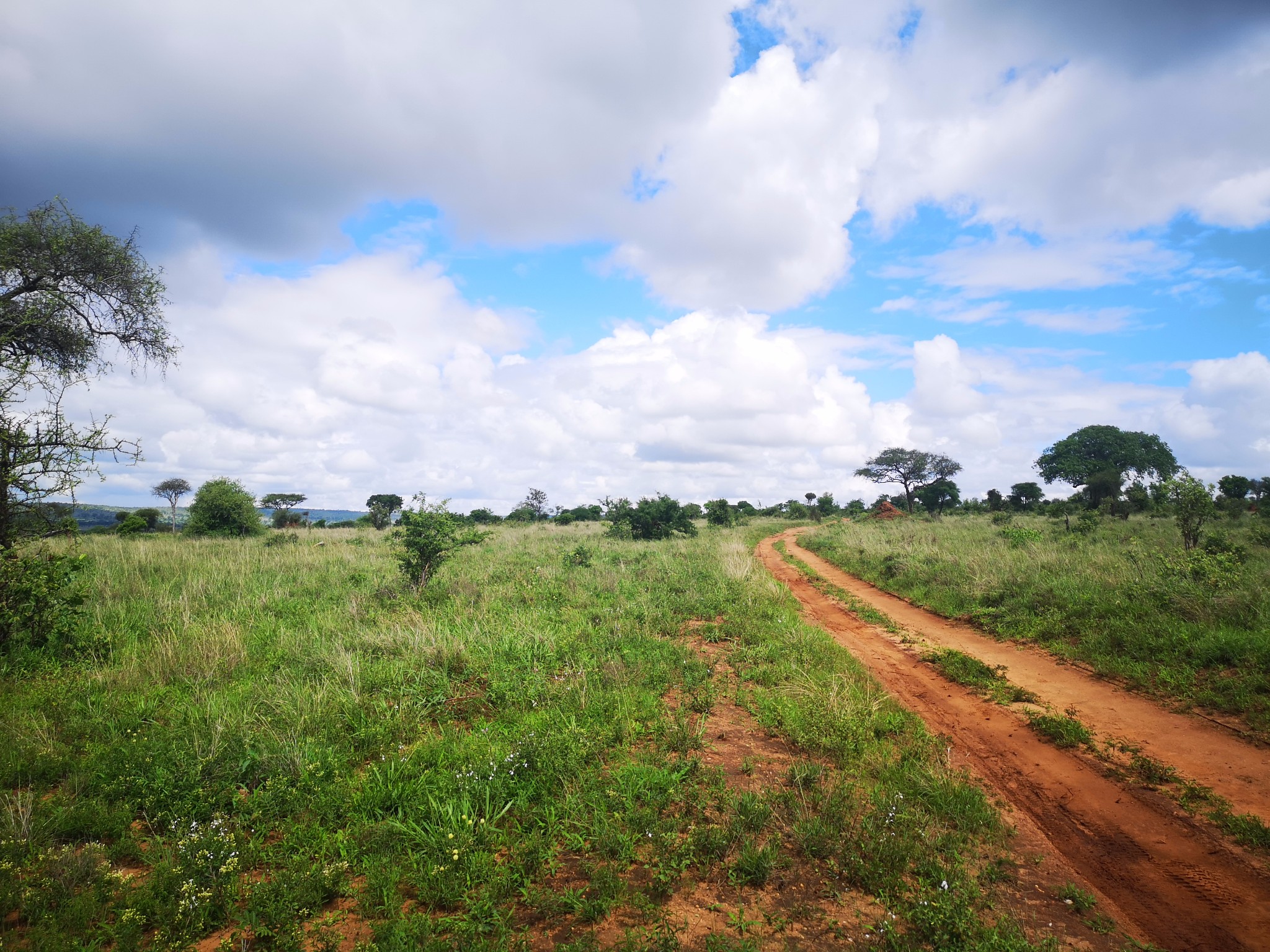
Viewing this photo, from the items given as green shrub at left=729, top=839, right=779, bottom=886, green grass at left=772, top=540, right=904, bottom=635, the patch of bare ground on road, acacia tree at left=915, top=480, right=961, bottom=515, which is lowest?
the patch of bare ground on road

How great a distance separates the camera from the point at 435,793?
15.6 ft

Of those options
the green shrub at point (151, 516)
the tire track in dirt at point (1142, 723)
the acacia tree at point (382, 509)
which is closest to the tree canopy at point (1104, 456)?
the tire track in dirt at point (1142, 723)


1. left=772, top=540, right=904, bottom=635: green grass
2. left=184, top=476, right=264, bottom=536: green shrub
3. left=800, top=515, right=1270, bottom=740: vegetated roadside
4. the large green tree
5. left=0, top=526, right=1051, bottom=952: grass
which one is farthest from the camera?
the large green tree

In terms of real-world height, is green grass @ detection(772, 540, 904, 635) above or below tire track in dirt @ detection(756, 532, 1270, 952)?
above

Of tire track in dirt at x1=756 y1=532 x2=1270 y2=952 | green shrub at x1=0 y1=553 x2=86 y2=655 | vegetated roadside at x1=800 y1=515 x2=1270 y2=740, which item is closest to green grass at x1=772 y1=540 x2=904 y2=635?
vegetated roadside at x1=800 y1=515 x2=1270 y2=740

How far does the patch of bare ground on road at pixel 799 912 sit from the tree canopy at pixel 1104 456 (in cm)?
5560

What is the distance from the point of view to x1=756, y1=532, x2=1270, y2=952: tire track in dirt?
360 centimetres

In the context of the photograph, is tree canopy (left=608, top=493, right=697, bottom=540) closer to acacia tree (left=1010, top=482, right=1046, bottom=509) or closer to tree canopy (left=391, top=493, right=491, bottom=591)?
tree canopy (left=391, top=493, right=491, bottom=591)

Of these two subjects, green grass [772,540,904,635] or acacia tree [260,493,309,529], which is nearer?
green grass [772,540,904,635]

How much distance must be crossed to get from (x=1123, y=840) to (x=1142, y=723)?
283cm

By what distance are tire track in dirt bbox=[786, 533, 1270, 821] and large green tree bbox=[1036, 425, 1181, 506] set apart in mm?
48335

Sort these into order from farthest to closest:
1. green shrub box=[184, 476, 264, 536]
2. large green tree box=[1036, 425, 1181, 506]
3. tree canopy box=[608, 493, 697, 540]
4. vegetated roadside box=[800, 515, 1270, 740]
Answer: large green tree box=[1036, 425, 1181, 506]
tree canopy box=[608, 493, 697, 540]
green shrub box=[184, 476, 264, 536]
vegetated roadside box=[800, 515, 1270, 740]

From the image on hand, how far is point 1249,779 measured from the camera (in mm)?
5090

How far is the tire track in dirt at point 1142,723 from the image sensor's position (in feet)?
16.7
